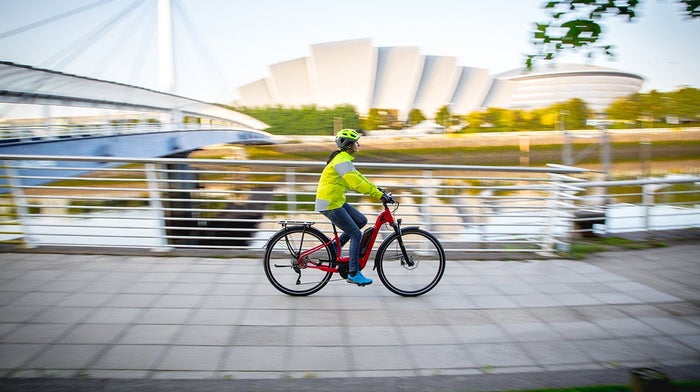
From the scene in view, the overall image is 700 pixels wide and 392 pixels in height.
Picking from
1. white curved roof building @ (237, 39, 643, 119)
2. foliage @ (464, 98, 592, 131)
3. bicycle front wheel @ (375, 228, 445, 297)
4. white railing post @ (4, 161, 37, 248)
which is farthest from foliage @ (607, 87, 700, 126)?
white railing post @ (4, 161, 37, 248)

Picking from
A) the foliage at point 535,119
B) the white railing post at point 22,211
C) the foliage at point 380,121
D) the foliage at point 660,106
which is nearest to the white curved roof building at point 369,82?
the foliage at point 380,121

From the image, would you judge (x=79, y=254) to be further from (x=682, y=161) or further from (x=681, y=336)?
(x=682, y=161)

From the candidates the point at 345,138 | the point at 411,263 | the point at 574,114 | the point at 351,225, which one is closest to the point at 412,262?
the point at 411,263

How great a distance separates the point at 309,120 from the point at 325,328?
232ft

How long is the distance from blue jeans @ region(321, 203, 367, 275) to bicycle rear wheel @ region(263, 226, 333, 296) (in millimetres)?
208

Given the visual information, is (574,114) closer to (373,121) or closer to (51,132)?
(373,121)

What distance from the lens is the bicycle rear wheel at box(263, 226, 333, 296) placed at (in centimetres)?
432

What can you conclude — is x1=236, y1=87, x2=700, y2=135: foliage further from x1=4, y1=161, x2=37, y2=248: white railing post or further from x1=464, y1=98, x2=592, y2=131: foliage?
x1=4, y1=161, x2=37, y2=248: white railing post

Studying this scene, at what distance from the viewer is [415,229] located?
14.3 feet

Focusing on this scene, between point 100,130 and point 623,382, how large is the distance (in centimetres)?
2076

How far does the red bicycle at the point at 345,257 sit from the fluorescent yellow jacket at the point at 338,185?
0.26m

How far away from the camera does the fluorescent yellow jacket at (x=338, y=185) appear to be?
4.01m

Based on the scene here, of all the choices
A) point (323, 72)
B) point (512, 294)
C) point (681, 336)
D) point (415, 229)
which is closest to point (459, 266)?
point (512, 294)

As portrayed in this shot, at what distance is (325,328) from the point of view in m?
3.71
